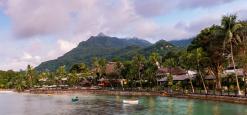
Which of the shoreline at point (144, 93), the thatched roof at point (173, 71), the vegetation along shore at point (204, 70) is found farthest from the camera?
the thatched roof at point (173, 71)

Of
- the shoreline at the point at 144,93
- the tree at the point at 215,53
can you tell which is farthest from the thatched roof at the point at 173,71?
the tree at the point at 215,53

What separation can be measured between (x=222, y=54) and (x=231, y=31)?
676 inches

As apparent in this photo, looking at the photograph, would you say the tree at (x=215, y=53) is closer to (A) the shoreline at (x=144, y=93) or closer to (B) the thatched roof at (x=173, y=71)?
(A) the shoreline at (x=144, y=93)

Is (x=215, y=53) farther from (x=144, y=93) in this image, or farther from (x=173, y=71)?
(x=173, y=71)

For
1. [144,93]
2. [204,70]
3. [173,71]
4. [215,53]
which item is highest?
[215,53]

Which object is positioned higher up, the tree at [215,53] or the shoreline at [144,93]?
the tree at [215,53]

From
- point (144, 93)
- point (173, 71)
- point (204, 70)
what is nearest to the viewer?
point (204, 70)

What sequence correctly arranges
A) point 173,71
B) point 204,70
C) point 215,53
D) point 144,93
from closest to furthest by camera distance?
1. point 215,53
2. point 204,70
3. point 144,93
4. point 173,71

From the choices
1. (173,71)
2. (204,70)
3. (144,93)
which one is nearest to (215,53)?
(204,70)

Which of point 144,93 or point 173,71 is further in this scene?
point 173,71

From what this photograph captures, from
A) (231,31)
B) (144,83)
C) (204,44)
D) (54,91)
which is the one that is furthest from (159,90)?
(54,91)

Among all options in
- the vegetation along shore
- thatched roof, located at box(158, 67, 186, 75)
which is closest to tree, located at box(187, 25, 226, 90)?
the vegetation along shore

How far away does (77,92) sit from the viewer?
157000mm

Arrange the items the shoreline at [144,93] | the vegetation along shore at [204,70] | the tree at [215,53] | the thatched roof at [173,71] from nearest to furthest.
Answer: the shoreline at [144,93] → the vegetation along shore at [204,70] → the tree at [215,53] → the thatched roof at [173,71]
